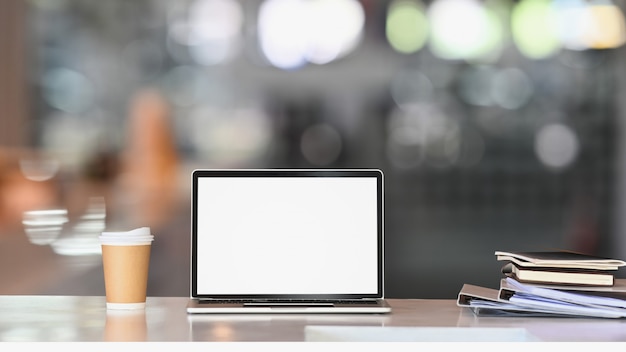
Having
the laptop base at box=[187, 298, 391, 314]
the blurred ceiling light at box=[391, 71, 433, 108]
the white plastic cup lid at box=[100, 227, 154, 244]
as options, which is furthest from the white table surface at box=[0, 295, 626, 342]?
the blurred ceiling light at box=[391, 71, 433, 108]

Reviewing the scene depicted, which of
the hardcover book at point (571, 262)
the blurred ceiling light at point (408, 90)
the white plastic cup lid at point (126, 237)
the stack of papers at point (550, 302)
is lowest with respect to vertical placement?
the stack of papers at point (550, 302)

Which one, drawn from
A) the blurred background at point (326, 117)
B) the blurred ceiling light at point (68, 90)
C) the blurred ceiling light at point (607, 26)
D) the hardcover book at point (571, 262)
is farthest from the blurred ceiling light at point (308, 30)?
the hardcover book at point (571, 262)

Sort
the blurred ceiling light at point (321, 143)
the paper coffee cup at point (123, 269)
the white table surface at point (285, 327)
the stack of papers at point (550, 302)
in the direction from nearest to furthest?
the white table surface at point (285, 327), the stack of papers at point (550, 302), the paper coffee cup at point (123, 269), the blurred ceiling light at point (321, 143)

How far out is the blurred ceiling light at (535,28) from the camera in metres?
2.07

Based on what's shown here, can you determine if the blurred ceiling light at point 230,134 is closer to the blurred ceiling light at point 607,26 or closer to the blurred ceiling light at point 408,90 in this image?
the blurred ceiling light at point 408,90

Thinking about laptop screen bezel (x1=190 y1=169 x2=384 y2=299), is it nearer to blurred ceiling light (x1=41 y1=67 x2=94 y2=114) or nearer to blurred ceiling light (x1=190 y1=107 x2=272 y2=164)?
blurred ceiling light (x1=190 y1=107 x2=272 y2=164)

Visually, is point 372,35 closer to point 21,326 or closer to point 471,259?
point 471,259

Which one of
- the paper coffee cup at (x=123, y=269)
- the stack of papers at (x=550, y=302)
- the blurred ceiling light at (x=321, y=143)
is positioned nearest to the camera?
the stack of papers at (x=550, y=302)

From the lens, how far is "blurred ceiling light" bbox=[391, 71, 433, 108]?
6.79 ft

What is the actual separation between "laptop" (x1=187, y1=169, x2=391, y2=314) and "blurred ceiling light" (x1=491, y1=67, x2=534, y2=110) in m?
0.39

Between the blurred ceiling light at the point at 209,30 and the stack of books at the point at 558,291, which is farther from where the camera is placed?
the blurred ceiling light at the point at 209,30

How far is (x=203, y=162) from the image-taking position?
6.78ft

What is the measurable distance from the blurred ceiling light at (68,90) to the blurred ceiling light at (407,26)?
28.8 inches
